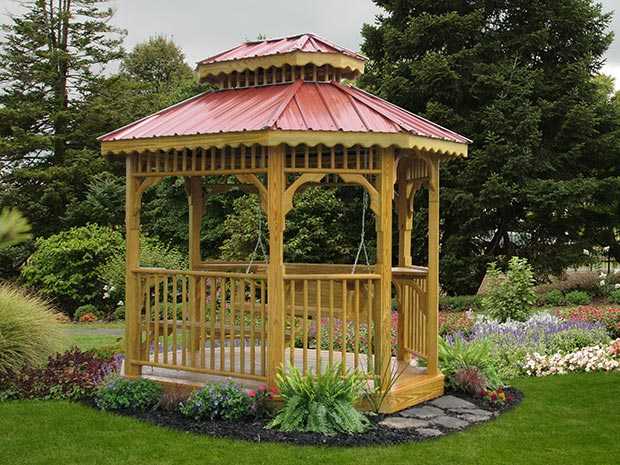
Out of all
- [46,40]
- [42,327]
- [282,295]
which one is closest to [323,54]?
[282,295]

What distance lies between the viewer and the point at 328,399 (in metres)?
6.51

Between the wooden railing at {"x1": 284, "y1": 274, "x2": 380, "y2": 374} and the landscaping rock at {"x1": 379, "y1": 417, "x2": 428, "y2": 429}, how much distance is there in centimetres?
53

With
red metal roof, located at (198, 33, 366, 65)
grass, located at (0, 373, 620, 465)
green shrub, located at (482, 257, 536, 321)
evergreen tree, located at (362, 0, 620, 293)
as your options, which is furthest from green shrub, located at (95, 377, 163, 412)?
evergreen tree, located at (362, 0, 620, 293)

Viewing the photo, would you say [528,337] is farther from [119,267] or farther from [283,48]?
[119,267]

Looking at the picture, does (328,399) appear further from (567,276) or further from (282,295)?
(567,276)

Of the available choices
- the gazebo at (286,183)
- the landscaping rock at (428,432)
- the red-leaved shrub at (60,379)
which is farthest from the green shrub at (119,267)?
the landscaping rock at (428,432)

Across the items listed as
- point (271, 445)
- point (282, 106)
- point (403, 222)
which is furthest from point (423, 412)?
point (282, 106)

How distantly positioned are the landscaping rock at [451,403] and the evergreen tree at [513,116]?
31.0 ft

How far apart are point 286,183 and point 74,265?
12.3 meters

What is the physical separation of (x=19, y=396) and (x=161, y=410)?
5.77 feet

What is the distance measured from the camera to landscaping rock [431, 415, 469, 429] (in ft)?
22.2

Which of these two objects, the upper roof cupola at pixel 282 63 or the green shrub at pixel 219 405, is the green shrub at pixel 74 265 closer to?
the upper roof cupola at pixel 282 63

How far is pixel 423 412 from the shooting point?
23.6ft

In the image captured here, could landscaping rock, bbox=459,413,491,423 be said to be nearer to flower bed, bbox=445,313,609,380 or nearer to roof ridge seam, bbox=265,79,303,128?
flower bed, bbox=445,313,609,380
